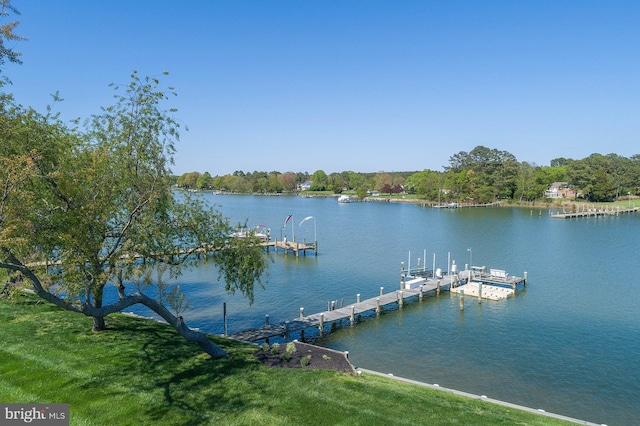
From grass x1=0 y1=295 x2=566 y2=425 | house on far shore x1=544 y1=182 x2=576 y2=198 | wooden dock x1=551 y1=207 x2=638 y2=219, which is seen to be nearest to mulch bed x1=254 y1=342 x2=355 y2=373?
grass x1=0 y1=295 x2=566 y2=425

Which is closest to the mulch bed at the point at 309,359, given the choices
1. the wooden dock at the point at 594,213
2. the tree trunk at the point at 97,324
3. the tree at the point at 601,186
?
the tree trunk at the point at 97,324

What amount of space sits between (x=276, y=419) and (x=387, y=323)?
58.8 feet

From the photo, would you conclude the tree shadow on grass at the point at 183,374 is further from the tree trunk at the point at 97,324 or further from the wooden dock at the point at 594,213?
the wooden dock at the point at 594,213

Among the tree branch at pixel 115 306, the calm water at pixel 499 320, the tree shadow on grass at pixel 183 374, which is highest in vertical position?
the tree branch at pixel 115 306

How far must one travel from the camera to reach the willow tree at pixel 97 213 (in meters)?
11.6

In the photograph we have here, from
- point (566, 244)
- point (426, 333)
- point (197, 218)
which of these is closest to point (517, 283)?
point (426, 333)

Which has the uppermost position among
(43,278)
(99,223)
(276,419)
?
(99,223)

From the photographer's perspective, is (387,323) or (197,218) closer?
(197,218)

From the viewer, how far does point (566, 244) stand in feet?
195

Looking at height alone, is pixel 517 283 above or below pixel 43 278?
below

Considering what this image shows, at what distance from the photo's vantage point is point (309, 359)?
16.4 metres

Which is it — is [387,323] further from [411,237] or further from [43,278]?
[411,237]

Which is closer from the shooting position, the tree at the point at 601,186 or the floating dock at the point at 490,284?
the floating dock at the point at 490,284

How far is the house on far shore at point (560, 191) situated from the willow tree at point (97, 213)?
140 metres
